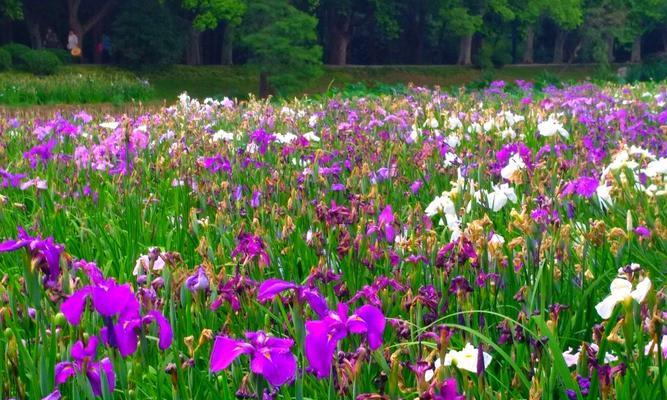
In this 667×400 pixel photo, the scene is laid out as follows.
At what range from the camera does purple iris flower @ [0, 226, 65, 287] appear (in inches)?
67.3

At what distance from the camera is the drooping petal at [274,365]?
4.48 ft

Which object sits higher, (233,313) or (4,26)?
(4,26)

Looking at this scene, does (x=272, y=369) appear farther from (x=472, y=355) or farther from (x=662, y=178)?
(x=662, y=178)

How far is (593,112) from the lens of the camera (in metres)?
7.32

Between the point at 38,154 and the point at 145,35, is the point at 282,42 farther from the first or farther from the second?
the point at 38,154

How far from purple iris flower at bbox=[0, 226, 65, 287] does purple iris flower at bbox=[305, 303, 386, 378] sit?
672 millimetres

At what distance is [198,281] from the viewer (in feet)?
6.74

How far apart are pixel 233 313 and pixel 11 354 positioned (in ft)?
2.08

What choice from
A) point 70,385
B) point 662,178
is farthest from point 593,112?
point 70,385

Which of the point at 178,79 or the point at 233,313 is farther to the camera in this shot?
the point at 178,79

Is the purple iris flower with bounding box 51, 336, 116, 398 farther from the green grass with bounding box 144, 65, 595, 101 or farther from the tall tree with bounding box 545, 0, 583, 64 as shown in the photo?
the tall tree with bounding box 545, 0, 583, 64

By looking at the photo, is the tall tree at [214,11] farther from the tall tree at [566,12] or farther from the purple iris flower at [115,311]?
the purple iris flower at [115,311]

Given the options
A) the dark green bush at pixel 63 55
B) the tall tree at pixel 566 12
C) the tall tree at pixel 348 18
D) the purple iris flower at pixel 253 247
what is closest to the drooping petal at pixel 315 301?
the purple iris flower at pixel 253 247

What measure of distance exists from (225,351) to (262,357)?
7cm
